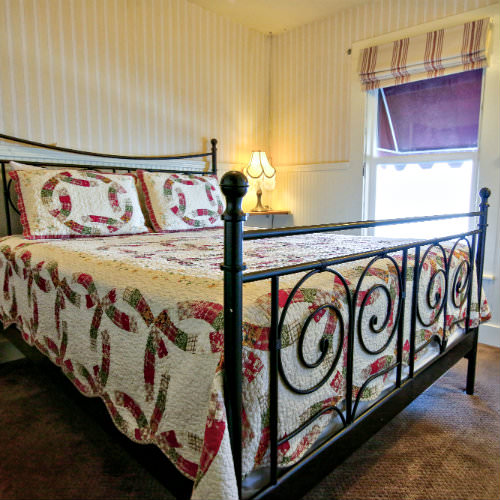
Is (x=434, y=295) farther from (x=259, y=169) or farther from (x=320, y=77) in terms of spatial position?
(x=320, y=77)

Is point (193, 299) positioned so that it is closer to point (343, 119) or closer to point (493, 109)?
point (493, 109)

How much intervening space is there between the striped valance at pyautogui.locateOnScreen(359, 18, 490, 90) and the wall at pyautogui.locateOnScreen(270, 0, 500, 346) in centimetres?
8

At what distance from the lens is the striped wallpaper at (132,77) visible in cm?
213

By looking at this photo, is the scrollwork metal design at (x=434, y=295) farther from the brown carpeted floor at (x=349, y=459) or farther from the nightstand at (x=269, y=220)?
the nightstand at (x=269, y=220)

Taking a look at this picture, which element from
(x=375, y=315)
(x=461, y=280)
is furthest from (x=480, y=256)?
(x=375, y=315)

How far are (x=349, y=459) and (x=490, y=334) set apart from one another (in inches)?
60.2

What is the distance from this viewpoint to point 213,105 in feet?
9.87

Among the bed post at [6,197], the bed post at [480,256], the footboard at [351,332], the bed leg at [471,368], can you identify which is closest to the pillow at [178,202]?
the bed post at [6,197]

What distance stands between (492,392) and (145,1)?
2.99 meters

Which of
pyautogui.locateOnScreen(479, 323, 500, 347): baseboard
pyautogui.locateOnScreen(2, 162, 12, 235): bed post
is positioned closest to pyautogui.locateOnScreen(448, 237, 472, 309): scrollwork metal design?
pyautogui.locateOnScreen(479, 323, 500, 347): baseboard

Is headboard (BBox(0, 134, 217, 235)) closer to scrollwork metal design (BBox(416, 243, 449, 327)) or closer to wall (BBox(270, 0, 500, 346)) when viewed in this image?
wall (BBox(270, 0, 500, 346))

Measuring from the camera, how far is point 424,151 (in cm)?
265

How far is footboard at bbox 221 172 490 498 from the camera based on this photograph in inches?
27.8

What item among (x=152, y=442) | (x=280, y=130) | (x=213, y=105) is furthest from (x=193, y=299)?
(x=280, y=130)
